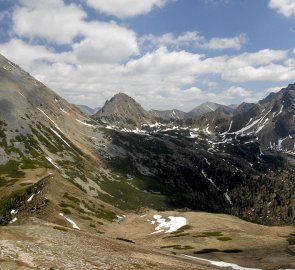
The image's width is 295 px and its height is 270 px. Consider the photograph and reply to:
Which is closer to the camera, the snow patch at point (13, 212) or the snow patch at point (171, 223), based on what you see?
the snow patch at point (13, 212)

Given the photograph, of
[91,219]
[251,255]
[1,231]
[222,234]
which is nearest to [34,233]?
[1,231]

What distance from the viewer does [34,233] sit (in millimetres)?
46719

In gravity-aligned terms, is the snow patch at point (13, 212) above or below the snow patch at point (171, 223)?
above

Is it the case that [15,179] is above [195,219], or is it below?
Result: above

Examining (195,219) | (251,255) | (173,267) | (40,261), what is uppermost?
(40,261)

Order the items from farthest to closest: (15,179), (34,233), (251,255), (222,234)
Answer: (15,179), (222,234), (251,255), (34,233)

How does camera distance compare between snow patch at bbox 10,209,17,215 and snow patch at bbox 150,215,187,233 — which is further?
snow patch at bbox 150,215,187,233

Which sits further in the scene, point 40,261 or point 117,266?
point 117,266

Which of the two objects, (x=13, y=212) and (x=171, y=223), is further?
(x=171, y=223)

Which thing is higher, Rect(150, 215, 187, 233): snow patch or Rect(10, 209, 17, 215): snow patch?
Rect(10, 209, 17, 215): snow patch

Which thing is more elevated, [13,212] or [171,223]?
[13,212]

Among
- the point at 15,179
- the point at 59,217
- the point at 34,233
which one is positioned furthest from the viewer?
the point at 15,179

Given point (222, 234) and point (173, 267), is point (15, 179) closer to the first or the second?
point (222, 234)

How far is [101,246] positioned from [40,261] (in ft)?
41.0
